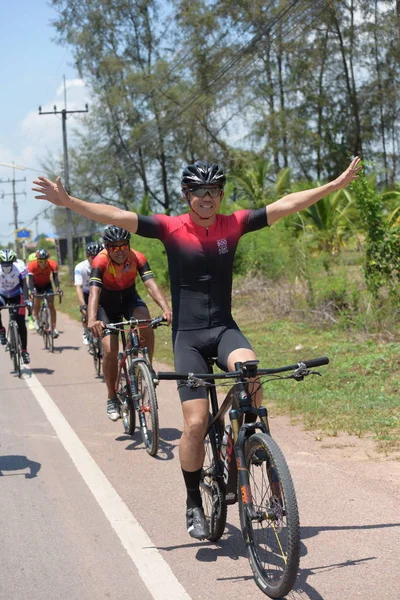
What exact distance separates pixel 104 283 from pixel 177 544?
4.03m

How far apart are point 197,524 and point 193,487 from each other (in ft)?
0.72

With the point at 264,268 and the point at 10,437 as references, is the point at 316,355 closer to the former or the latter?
the point at 10,437

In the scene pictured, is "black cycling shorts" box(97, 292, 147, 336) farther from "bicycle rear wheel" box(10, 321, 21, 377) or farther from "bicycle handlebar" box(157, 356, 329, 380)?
"bicycle rear wheel" box(10, 321, 21, 377)

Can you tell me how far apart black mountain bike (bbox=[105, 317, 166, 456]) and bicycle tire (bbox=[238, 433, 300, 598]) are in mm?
3158

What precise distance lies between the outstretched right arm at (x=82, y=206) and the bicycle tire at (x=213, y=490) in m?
1.37

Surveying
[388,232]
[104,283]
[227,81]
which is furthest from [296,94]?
[104,283]

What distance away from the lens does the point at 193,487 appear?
5.20 meters

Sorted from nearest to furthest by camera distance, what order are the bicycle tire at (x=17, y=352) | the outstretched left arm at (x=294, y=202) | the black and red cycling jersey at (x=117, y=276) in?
the outstretched left arm at (x=294, y=202)
the black and red cycling jersey at (x=117, y=276)
the bicycle tire at (x=17, y=352)

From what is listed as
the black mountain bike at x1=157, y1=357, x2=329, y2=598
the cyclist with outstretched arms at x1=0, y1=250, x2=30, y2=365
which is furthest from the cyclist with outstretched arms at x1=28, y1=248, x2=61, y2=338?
the black mountain bike at x1=157, y1=357, x2=329, y2=598

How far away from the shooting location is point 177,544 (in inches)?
208

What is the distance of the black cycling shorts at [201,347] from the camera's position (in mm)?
4984

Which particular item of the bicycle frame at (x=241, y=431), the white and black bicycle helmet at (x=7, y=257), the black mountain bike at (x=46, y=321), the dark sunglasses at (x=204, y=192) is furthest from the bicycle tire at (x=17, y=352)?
the bicycle frame at (x=241, y=431)

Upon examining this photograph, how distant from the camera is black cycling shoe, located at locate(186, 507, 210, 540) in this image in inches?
201

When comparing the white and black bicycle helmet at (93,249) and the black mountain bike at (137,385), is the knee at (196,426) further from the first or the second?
the white and black bicycle helmet at (93,249)
